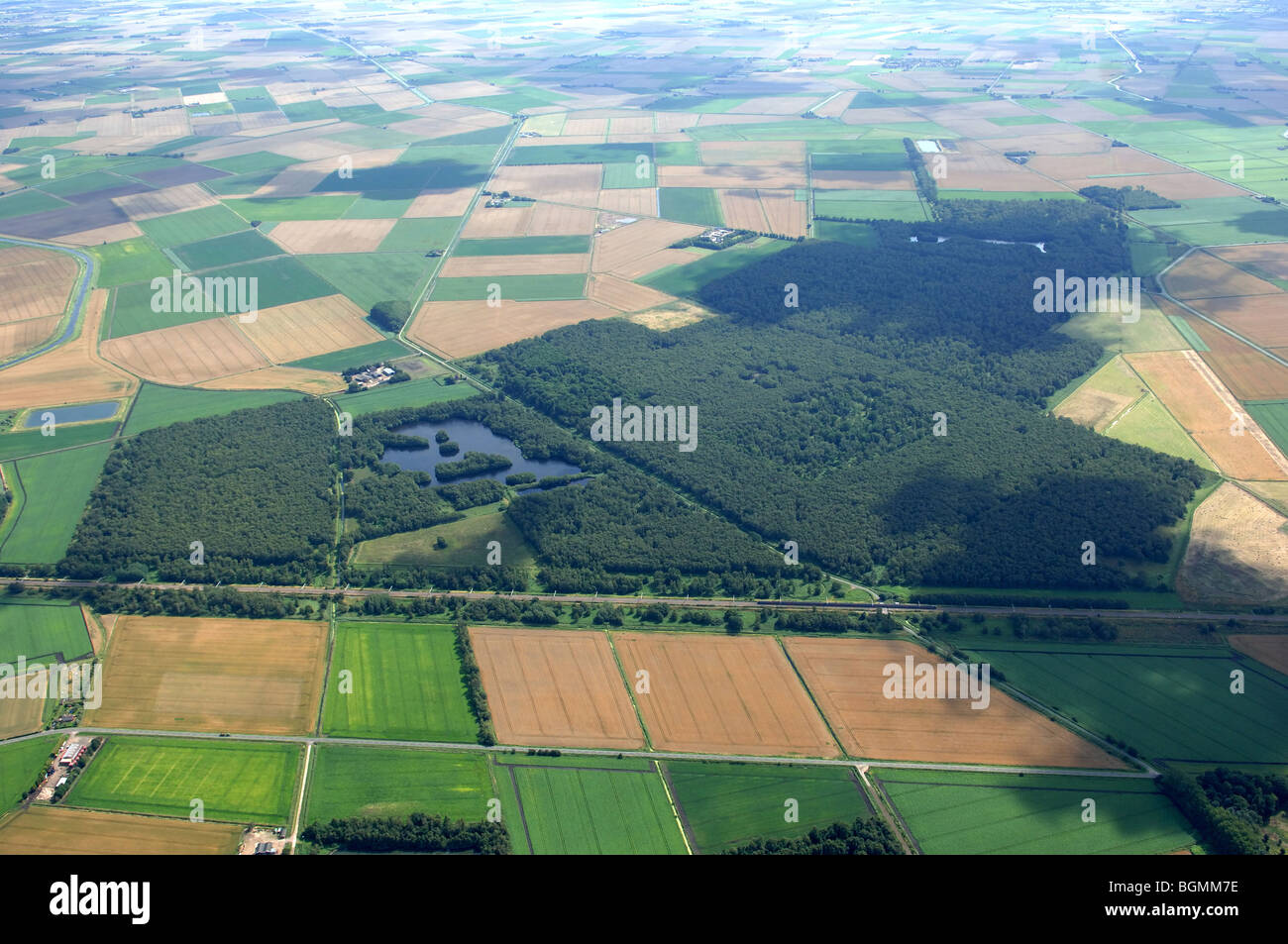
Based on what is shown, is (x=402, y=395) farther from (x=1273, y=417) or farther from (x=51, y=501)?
(x=1273, y=417)

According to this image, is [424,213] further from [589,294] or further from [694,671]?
[694,671]

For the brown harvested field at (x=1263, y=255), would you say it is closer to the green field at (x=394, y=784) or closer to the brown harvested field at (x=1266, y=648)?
the brown harvested field at (x=1266, y=648)

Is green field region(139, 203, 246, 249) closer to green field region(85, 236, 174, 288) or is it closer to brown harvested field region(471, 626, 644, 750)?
green field region(85, 236, 174, 288)

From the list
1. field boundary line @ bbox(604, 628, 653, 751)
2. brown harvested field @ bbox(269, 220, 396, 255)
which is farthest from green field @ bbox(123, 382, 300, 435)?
field boundary line @ bbox(604, 628, 653, 751)

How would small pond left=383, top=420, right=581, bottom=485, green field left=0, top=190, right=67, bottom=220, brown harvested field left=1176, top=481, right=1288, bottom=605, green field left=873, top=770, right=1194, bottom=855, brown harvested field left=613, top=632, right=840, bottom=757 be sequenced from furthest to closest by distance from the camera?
green field left=0, top=190, right=67, bottom=220, small pond left=383, top=420, right=581, bottom=485, brown harvested field left=1176, top=481, right=1288, bottom=605, brown harvested field left=613, top=632, right=840, bottom=757, green field left=873, top=770, right=1194, bottom=855

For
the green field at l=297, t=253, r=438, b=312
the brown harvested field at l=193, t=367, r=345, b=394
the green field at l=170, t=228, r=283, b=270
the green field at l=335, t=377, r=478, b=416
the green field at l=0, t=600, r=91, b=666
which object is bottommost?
the green field at l=0, t=600, r=91, b=666

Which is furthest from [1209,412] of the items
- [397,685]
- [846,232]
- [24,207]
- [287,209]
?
[24,207]
